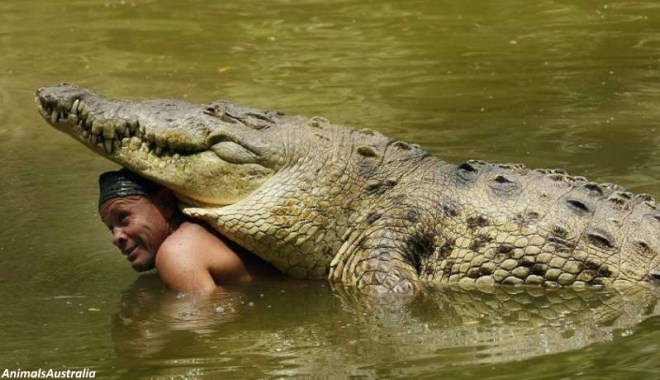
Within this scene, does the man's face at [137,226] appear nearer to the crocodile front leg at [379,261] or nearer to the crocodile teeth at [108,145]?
the crocodile teeth at [108,145]

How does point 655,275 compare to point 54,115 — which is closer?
point 655,275

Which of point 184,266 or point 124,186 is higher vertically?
point 124,186

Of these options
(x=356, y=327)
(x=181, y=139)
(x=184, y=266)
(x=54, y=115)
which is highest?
(x=54, y=115)

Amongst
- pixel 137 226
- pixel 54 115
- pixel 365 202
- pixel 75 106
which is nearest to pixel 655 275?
pixel 365 202

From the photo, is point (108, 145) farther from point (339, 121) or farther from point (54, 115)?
point (339, 121)

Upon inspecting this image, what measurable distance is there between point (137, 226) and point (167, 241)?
22cm

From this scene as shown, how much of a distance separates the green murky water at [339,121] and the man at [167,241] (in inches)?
5.5

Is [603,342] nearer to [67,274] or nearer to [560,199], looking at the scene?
[560,199]

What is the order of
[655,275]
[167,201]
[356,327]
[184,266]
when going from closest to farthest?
[356,327], [655,275], [184,266], [167,201]

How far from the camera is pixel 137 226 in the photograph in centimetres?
683

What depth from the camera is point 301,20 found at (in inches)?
579

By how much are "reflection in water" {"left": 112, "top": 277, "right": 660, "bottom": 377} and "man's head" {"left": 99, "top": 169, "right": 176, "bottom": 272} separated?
0.23m

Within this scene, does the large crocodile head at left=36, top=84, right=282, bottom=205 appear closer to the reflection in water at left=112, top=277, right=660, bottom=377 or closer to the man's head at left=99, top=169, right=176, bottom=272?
the man's head at left=99, top=169, right=176, bottom=272

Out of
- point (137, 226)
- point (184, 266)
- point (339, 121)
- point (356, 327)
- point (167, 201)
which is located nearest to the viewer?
point (356, 327)
